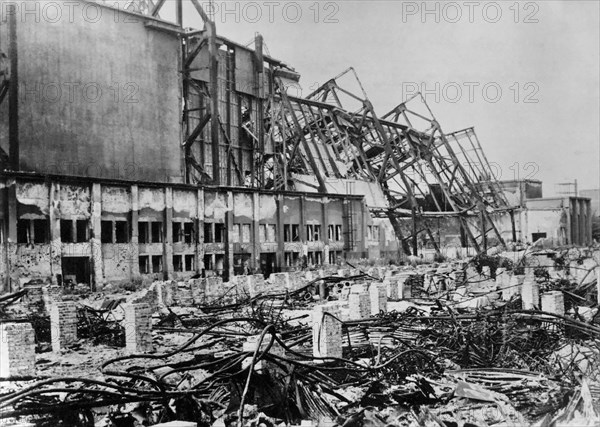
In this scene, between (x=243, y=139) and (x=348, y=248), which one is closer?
(x=348, y=248)

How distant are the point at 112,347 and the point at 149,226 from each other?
15.0m

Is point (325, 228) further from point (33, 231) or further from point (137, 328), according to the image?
point (137, 328)

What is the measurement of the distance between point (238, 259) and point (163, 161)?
835 cm

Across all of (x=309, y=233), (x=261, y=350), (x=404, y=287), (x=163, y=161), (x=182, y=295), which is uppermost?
(x=163, y=161)

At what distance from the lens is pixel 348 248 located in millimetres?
39125

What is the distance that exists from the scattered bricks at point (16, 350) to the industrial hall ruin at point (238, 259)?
0.03 m

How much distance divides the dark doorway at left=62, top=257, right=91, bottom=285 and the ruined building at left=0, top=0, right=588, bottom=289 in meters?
0.09

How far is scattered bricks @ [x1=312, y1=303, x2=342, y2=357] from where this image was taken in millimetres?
11258

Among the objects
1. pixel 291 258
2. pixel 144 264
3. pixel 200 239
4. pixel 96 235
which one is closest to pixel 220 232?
pixel 200 239

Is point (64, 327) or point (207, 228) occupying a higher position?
point (207, 228)

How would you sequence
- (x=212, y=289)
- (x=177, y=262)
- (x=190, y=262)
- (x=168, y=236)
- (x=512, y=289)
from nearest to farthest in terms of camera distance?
(x=512, y=289), (x=212, y=289), (x=168, y=236), (x=177, y=262), (x=190, y=262)

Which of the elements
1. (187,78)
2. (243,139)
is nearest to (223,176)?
(243,139)

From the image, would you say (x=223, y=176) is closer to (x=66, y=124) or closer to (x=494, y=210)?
(x=66, y=124)

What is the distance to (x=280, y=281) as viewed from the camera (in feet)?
80.5
